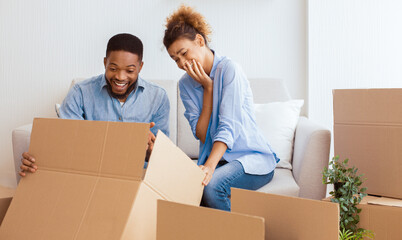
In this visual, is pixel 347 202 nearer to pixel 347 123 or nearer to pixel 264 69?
pixel 347 123

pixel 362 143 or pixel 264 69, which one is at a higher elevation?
pixel 264 69

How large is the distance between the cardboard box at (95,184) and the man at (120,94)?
21.2 inches

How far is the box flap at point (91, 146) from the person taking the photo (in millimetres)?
957

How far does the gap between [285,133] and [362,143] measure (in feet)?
2.04

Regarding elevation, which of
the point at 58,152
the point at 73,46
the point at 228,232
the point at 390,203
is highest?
the point at 73,46

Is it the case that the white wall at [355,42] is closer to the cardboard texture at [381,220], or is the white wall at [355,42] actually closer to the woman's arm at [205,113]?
the woman's arm at [205,113]

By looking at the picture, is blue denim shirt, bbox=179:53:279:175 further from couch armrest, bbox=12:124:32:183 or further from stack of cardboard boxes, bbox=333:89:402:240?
couch armrest, bbox=12:124:32:183

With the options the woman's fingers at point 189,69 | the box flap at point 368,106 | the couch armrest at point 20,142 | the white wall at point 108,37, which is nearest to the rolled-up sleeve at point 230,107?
the woman's fingers at point 189,69

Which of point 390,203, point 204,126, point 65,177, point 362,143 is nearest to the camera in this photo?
point 65,177

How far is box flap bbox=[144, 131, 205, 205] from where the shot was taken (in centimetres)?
95

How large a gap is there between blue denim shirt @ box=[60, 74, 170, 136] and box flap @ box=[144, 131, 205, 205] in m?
0.64

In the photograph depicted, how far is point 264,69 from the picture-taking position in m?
2.43

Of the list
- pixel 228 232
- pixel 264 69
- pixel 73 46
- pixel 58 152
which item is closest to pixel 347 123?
pixel 228 232

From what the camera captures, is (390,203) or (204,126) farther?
(204,126)
